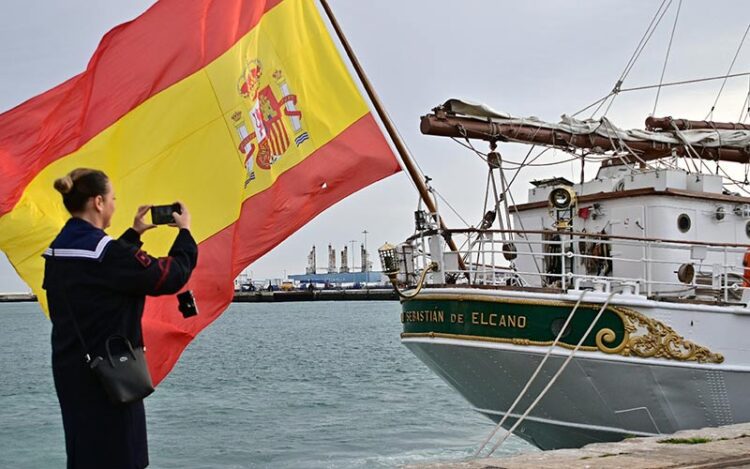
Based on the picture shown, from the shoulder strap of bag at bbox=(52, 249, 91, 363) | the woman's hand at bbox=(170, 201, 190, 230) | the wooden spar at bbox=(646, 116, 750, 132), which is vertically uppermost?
the wooden spar at bbox=(646, 116, 750, 132)

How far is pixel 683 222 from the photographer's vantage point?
49.3 feet

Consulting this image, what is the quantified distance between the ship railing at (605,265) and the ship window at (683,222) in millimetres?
353

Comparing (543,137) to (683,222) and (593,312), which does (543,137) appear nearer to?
(683,222)

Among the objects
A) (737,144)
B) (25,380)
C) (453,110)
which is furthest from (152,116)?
(25,380)

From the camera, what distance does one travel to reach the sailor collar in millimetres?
4402

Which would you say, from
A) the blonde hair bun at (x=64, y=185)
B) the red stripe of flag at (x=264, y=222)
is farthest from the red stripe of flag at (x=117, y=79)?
the blonde hair bun at (x=64, y=185)

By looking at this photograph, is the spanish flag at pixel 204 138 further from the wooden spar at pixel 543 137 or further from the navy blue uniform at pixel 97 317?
the wooden spar at pixel 543 137

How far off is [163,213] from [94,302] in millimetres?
552

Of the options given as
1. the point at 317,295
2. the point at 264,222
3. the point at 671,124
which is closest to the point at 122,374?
the point at 264,222

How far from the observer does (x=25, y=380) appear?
35.7 metres

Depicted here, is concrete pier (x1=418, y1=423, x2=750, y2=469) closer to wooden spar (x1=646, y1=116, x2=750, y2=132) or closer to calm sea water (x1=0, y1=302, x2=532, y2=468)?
calm sea water (x1=0, y1=302, x2=532, y2=468)

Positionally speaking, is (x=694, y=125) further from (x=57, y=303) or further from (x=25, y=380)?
(x=25, y=380)

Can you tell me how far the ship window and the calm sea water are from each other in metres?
5.31

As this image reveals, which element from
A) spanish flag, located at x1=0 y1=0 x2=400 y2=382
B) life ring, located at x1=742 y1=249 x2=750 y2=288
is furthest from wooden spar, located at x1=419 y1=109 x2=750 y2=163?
spanish flag, located at x1=0 y1=0 x2=400 y2=382
